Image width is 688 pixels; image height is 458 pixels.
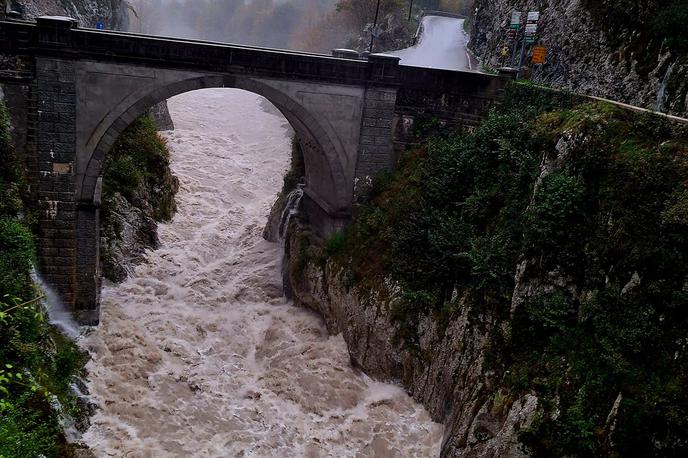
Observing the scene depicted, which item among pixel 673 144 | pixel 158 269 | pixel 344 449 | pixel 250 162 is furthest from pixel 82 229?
pixel 250 162

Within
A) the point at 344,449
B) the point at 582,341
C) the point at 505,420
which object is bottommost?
the point at 344,449

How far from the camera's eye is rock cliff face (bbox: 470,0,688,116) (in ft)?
47.9

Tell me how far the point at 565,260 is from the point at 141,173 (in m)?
17.3

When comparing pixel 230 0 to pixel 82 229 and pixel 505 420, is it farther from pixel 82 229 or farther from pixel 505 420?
pixel 505 420

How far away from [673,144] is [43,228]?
15.3 metres

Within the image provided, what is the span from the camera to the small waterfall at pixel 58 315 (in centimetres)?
1527

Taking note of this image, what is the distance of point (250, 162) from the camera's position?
33969 mm

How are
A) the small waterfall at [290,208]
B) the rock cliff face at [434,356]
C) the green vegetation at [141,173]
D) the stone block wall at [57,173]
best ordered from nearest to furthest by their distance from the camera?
the rock cliff face at [434,356], the stone block wall at [57,173], the green vegetation at [141,173], the small waterfall at [290,208]

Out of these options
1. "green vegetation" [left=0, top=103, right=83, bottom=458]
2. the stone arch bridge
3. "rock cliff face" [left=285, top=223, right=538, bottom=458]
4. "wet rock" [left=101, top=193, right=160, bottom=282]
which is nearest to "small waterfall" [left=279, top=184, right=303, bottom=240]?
"rock cliff face" [left=285, top=223, right=538, bottom=458]

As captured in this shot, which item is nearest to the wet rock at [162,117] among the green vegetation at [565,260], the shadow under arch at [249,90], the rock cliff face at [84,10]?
the rock cliff face at [84,10]

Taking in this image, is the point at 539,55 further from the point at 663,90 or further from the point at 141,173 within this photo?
the point at 141,173

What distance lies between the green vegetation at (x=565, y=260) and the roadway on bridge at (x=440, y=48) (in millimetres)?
12512

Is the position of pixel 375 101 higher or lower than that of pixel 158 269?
higher

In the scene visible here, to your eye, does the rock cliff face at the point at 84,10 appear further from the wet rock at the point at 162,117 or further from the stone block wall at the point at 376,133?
the stone block wall at the point at 376,133
